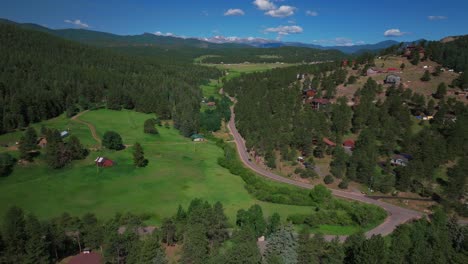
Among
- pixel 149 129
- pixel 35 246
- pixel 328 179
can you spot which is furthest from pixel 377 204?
pixel 149 129

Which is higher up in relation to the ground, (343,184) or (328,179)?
(328,179)

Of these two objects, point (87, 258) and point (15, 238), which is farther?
point (87, 258)

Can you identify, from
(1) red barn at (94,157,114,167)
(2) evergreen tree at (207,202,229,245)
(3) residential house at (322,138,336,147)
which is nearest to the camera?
(2) evergreen tree at (207,202,229,245)

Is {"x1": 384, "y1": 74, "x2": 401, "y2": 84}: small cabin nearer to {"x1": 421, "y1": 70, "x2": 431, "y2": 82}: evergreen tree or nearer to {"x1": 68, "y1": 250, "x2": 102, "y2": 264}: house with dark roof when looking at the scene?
{"x1": 421, "y1": 70, "x2": 431, "y2": 82}: evergreen tree

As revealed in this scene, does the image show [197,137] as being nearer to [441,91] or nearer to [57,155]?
[57,155]

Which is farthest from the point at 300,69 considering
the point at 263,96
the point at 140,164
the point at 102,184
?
the point at 102,184

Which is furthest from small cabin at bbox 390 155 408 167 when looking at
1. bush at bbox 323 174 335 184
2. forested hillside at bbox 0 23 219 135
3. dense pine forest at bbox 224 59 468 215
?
forested hillside at bbox 0 23 219 135

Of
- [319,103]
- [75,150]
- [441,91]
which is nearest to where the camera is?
[75,150]
